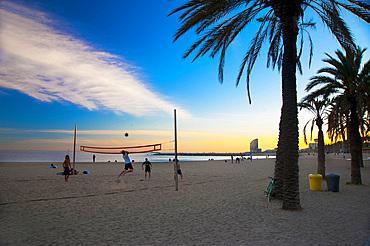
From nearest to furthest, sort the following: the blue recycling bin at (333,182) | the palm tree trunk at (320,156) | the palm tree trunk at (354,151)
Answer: the blue recycling bin at (333,182), the palm tree trunk at (354,151), the palm tree trunk at (320,156)

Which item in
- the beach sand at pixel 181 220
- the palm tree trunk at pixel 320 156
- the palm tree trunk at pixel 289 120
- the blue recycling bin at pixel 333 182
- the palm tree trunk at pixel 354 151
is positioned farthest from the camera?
the palm tree trunk at pixel 320 156

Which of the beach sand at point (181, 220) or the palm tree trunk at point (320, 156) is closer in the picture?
the beach sand at point (181, 220)

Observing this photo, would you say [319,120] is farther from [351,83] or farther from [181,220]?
[181,220]

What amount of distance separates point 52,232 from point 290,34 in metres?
8.56

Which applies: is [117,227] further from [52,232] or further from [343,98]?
[343,98]

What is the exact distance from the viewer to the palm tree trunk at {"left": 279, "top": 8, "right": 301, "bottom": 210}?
764 cm

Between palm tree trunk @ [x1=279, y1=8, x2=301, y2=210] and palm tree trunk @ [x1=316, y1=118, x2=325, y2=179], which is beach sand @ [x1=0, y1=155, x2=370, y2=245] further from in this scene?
palm tree trunk @ [x1=316, y1=118, x2=325, y2=179]

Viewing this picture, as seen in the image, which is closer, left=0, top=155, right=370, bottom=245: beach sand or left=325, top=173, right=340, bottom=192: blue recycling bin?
left=0, top=155, right=370, bottom=245: beach sand

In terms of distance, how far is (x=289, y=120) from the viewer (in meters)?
7.85

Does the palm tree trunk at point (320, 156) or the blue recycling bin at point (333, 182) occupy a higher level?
the palm tree trunk at point (320, 156)

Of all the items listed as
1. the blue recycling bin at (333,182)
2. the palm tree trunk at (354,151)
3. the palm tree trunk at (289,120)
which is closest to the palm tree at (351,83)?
the palm tree trunk at (354,151)

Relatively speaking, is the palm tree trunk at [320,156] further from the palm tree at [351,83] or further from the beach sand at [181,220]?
the beach sand at [181,220]

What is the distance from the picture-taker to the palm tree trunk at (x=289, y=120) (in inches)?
301

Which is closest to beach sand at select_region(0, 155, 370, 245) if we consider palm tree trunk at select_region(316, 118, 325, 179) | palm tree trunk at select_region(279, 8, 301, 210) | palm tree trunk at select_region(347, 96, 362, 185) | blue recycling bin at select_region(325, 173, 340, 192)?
palm tree trunk at select_region(279, 8, 301, 210)
